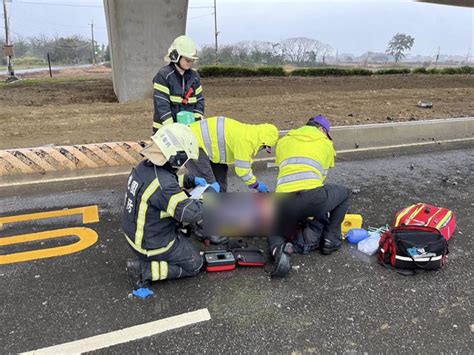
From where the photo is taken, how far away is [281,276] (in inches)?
139

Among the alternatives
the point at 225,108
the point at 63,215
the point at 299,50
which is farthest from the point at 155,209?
the point at 299,50

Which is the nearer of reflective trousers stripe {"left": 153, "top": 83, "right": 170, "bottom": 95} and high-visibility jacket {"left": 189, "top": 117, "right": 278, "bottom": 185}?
high-visibility jacket {"left": 189, "top": 117, "right": 278, "bottom": 185}

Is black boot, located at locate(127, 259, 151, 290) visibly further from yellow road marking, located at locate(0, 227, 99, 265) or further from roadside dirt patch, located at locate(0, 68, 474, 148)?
roadside dirt patch, located at locate(0, 68, 474, 148)

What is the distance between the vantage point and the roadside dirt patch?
314 inches

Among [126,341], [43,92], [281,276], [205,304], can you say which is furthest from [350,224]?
[43,92]

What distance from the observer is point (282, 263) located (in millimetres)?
3455

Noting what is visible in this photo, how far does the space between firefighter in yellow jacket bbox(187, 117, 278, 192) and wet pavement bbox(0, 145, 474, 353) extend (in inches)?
35.1

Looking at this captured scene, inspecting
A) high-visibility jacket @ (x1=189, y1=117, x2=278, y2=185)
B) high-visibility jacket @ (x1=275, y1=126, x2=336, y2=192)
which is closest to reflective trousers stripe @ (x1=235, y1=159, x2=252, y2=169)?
high-visibility jacket @ (x1=189, y1=117, x2=278, y2=185)

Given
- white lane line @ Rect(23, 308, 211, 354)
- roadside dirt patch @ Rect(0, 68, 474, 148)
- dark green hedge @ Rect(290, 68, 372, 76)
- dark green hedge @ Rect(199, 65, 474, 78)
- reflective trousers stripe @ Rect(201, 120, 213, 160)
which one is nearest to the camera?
white lane line @ Rect(23, 308, 211, 354)

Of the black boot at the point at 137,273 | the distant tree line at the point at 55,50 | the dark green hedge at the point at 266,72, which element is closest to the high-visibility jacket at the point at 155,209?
the black boot at the point at 137,273

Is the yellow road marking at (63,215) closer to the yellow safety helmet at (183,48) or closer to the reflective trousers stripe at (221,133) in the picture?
the reflective trousers stripe at (221,133)

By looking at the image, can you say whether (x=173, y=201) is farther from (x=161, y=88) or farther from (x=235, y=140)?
(x=161, y=88)

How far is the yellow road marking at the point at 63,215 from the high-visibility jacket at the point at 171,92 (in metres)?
1.36

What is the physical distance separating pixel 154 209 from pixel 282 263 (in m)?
1.22
